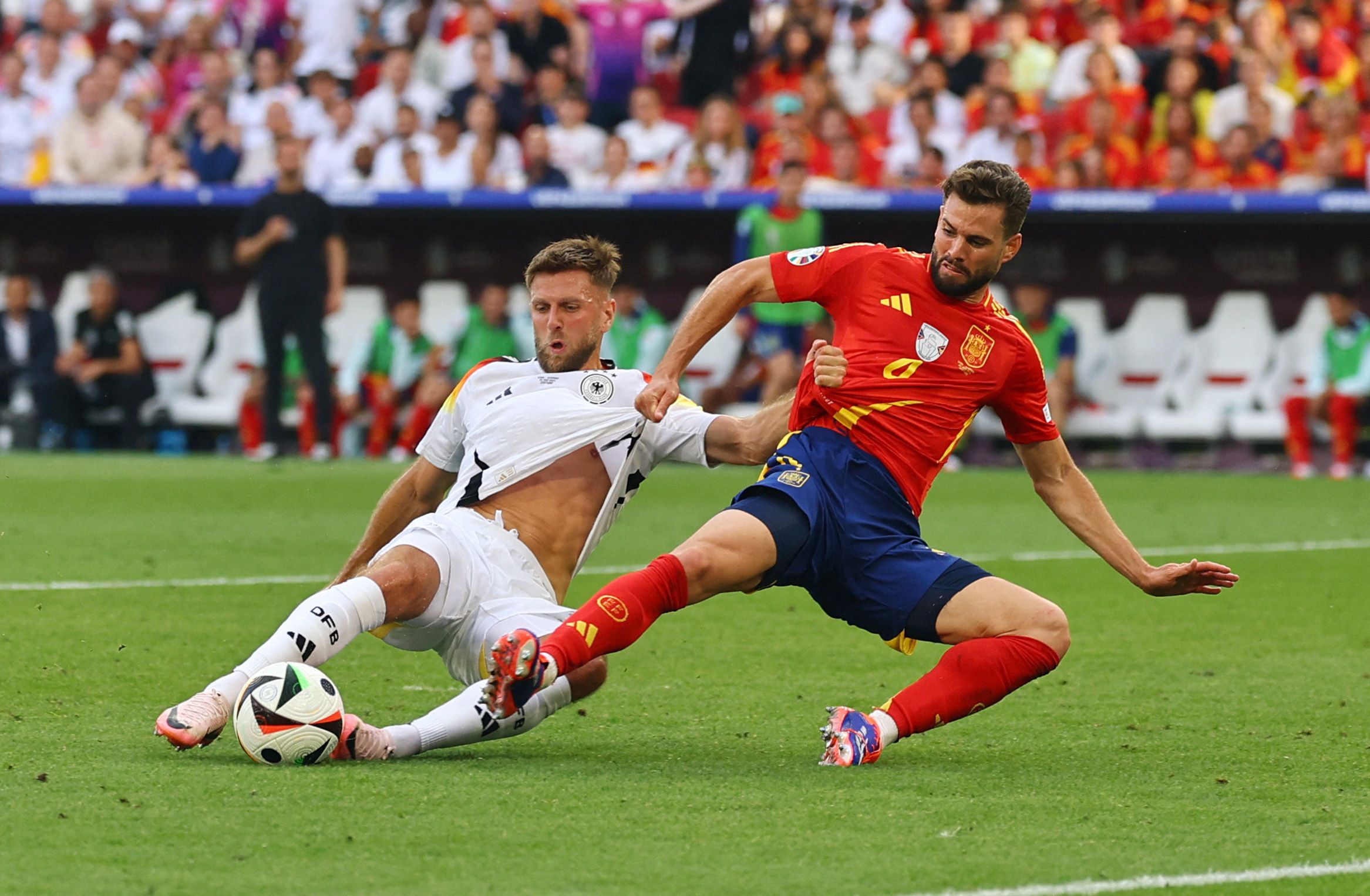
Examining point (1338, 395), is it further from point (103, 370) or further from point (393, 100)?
point (103, 370)

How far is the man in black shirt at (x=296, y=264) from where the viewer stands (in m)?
15.0

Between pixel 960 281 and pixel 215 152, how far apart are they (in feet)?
44.8

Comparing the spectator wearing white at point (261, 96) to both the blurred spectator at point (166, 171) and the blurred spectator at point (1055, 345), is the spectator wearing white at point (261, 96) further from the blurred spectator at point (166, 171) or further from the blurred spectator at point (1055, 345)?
the blurred spectator at point (1055, 345)

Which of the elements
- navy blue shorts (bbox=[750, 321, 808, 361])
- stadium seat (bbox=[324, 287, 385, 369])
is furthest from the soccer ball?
stadium seat (bbox=[324, 287, 385, 369])

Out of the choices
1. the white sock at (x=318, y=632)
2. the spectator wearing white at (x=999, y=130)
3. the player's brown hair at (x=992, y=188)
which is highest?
the spectator wearing white at (x=999, y=130)

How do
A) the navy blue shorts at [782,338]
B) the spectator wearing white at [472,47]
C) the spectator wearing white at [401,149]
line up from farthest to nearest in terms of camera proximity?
the spectator wearing white at [472,47] → the spectator wearing white at [401,149] → the navy blue shorts at [782,338]

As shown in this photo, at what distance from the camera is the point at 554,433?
5.28m

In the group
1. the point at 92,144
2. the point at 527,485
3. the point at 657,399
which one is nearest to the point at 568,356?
the point at 527,485

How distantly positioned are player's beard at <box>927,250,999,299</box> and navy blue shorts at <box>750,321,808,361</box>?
34.8 feet

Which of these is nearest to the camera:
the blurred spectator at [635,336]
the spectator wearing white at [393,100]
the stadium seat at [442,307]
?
the blurred spectator at [635,336]

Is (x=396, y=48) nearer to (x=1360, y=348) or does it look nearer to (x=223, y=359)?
(x=223, y=359)

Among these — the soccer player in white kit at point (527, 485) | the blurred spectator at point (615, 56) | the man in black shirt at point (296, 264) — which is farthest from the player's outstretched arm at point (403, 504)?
the blurred spectator at point (615, 56)

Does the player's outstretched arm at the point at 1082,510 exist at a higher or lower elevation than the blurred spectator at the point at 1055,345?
higher

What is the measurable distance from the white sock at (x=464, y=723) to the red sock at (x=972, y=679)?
89 cm
